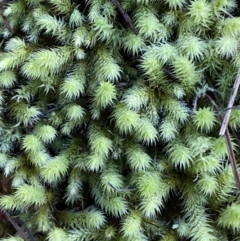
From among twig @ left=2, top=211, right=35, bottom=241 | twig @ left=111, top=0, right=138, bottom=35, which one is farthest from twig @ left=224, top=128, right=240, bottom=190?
twig @ left=2, top=211, right=35, bottom=241

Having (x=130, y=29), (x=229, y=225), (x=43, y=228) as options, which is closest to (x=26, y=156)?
(x=43, y=228)

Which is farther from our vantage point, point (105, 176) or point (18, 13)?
point (18, 13)

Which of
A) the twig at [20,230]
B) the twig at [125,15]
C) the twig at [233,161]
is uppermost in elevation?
the twig at [125,15]

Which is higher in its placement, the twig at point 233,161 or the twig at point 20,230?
the twig at point 233,161

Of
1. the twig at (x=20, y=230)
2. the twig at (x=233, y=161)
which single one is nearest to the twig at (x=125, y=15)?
the twig at (x=233, y=161)

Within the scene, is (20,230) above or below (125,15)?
below

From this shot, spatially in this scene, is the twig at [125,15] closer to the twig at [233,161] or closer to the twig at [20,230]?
the twig at [233,161]

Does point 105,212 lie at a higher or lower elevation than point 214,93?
lower

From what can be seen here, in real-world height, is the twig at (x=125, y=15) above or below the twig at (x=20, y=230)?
above

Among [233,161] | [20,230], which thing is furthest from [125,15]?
[20,230]

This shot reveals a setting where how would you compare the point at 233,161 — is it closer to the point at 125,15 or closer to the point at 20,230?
the point at 125,15

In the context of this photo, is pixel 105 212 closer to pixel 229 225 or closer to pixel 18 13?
pixel 229 225
